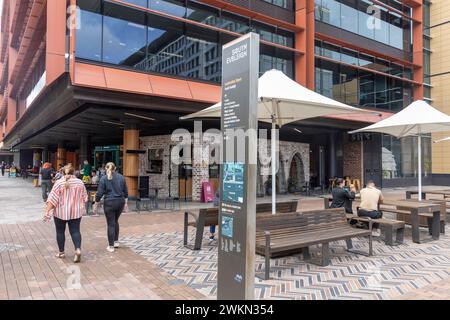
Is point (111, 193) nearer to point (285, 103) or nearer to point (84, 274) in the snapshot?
point (84, 274)

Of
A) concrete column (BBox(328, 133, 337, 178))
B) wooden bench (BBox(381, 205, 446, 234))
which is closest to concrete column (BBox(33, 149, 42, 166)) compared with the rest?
concrete column (BBox(328, 133, 337, 178))

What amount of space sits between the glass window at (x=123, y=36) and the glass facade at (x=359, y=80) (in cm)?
950

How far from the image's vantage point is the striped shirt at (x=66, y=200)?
18.9ft

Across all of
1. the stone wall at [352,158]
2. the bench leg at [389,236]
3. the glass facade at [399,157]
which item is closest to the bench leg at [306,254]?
the bench leg at [389,236]

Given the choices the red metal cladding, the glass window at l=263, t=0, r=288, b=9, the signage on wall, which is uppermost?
the glass window at l=263, t=0, r=288, b=9

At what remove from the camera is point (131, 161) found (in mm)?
13602

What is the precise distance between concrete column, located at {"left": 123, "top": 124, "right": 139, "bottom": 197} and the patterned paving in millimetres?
6438

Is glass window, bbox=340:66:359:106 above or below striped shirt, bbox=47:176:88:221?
above

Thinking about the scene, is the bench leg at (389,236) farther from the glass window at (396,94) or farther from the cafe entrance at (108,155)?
the glass window at (396,94)

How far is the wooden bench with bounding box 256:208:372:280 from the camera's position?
517cm

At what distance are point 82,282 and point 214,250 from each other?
2608mm

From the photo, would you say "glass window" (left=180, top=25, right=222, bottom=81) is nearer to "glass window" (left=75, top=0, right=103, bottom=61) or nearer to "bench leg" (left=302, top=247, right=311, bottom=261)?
"glass window" (left=75, top=0, right=103, bottom=61)
